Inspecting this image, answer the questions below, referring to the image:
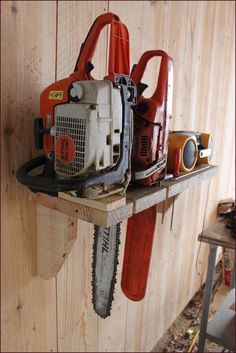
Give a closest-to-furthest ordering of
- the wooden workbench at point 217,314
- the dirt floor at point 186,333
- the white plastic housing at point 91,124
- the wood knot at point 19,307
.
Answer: the white plastic housing at point 91,124, the wood knot at point 19,307, the wooden workbench at point 217,314, the dirt floor at point 186,333

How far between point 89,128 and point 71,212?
0.61 feet

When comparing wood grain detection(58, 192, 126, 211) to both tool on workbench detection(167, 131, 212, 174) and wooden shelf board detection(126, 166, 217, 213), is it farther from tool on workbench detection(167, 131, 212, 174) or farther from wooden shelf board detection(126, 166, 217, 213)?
tool on workbench detection(167, 131, 212, 174)

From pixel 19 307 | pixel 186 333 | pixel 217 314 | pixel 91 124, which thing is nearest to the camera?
pixel 91 124

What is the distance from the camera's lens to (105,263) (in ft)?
2.51

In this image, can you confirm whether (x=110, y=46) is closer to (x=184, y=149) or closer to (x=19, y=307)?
(x=184, y=149)

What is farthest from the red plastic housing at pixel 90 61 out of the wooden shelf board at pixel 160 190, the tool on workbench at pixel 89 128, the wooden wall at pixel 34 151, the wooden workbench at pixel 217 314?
the wooden workbench at pixel 217 314

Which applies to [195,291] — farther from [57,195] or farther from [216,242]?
[57,195]

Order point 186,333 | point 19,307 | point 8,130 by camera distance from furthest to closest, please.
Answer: point 186,333
point 19,307
point 8,130

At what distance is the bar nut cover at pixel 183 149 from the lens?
847mm

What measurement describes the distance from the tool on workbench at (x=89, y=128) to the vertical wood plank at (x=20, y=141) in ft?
0.26

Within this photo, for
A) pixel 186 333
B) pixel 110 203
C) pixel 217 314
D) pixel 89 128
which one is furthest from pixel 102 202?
pixel 186 333

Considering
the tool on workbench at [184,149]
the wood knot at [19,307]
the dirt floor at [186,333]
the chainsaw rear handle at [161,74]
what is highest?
the chainsaw rear handle at [161,74]

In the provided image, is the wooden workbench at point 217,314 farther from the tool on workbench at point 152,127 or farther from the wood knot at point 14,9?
the wood knot at point 14,9

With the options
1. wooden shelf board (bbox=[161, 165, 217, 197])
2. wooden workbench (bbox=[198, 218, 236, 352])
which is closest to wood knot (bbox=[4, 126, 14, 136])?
wooden shelf board (bbox=[161, 165, 217, 197])
